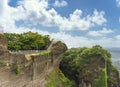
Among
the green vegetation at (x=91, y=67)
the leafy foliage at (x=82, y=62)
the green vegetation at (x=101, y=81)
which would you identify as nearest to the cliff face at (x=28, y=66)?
the leafy foliage at (x=82, y=62)

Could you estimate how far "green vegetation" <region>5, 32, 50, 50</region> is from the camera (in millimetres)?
56344

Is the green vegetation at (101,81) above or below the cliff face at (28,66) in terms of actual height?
below

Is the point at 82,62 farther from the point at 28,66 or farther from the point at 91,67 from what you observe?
the point at 28,66

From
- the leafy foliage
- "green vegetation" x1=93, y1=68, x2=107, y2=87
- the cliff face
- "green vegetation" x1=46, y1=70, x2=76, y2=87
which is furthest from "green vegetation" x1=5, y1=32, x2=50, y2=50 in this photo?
"green vegetation" x1=93, y1=68, x2=107, y2=87

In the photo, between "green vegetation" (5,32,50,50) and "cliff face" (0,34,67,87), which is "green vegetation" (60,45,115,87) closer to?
"cliff face" (0,34,67,87)

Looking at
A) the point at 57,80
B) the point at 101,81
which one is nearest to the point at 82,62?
the point at 101,81

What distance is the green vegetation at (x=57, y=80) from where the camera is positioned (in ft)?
159

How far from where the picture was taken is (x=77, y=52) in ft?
210

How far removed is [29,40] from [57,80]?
31.8ft

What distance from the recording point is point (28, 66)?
40500 mm

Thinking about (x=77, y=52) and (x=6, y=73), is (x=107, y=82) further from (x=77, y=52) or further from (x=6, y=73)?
(x=6, y=73)

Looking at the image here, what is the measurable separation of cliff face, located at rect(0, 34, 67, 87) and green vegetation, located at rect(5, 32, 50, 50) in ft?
15.0

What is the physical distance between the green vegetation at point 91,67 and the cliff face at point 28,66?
3.87 metres

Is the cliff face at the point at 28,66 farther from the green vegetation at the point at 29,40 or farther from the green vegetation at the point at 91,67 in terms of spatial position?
the green vegetation at the point at 29,40
